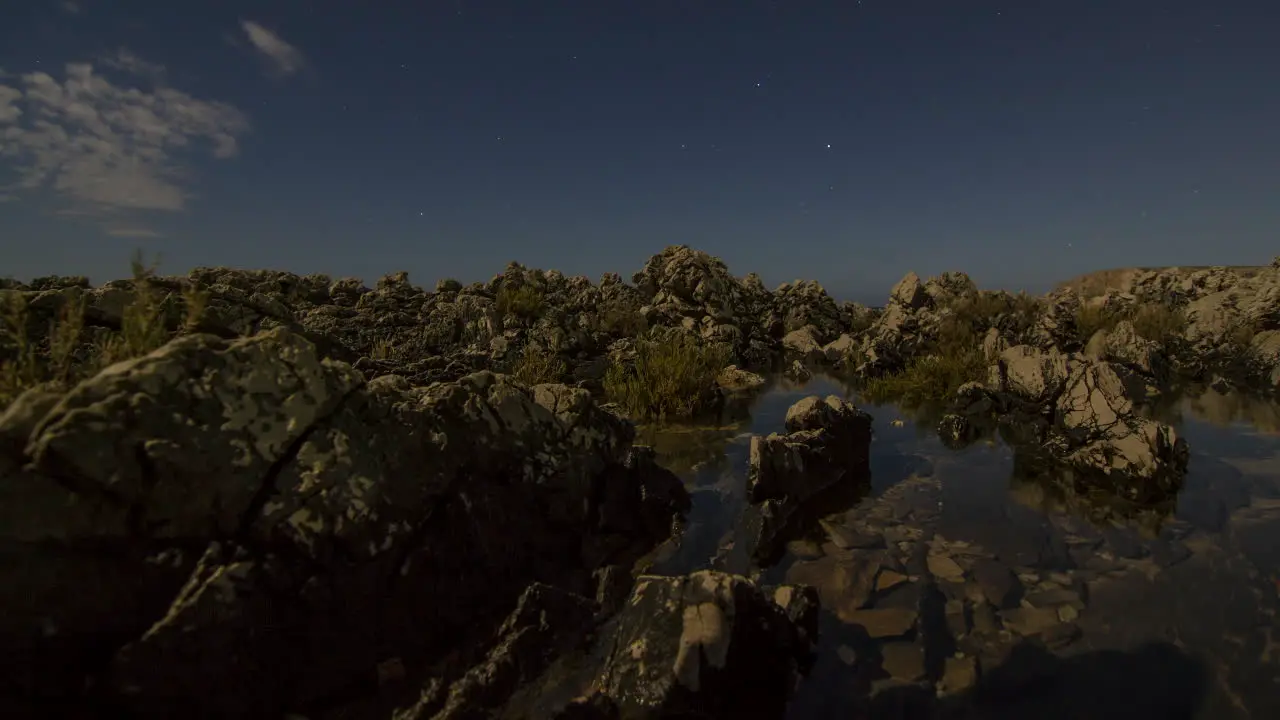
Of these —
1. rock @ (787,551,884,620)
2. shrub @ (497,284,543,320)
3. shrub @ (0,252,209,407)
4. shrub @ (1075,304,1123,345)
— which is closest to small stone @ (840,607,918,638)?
rock @ (787,551,884,620)

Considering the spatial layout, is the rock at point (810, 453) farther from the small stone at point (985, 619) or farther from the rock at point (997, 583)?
the small stone at point (985, 619)

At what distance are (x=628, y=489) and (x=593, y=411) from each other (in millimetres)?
839

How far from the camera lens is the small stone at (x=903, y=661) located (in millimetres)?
3609

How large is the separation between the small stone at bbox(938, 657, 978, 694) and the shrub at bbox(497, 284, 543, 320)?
1402 cm

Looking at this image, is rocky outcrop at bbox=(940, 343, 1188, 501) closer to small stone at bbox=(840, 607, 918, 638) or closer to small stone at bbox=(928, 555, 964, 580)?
small stone at bbox=(928, 555, 964, 580)

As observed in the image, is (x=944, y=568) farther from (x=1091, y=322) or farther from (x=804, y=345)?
(x=1091, y=322)

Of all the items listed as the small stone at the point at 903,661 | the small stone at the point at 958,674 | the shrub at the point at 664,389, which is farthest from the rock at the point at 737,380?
the small stone at the point at 958,674

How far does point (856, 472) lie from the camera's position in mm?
7348

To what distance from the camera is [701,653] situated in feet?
10.3

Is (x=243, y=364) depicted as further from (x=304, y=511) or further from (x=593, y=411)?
(x=593, y=411)

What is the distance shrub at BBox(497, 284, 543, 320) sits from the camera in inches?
658

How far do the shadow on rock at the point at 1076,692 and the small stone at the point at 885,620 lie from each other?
573 millimetres

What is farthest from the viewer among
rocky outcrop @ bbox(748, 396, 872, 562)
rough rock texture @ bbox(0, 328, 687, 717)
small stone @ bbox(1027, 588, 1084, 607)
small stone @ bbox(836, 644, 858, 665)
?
rocky outcrop @ bbox(748, 396, 872, 562)

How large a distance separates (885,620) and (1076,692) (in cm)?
112
